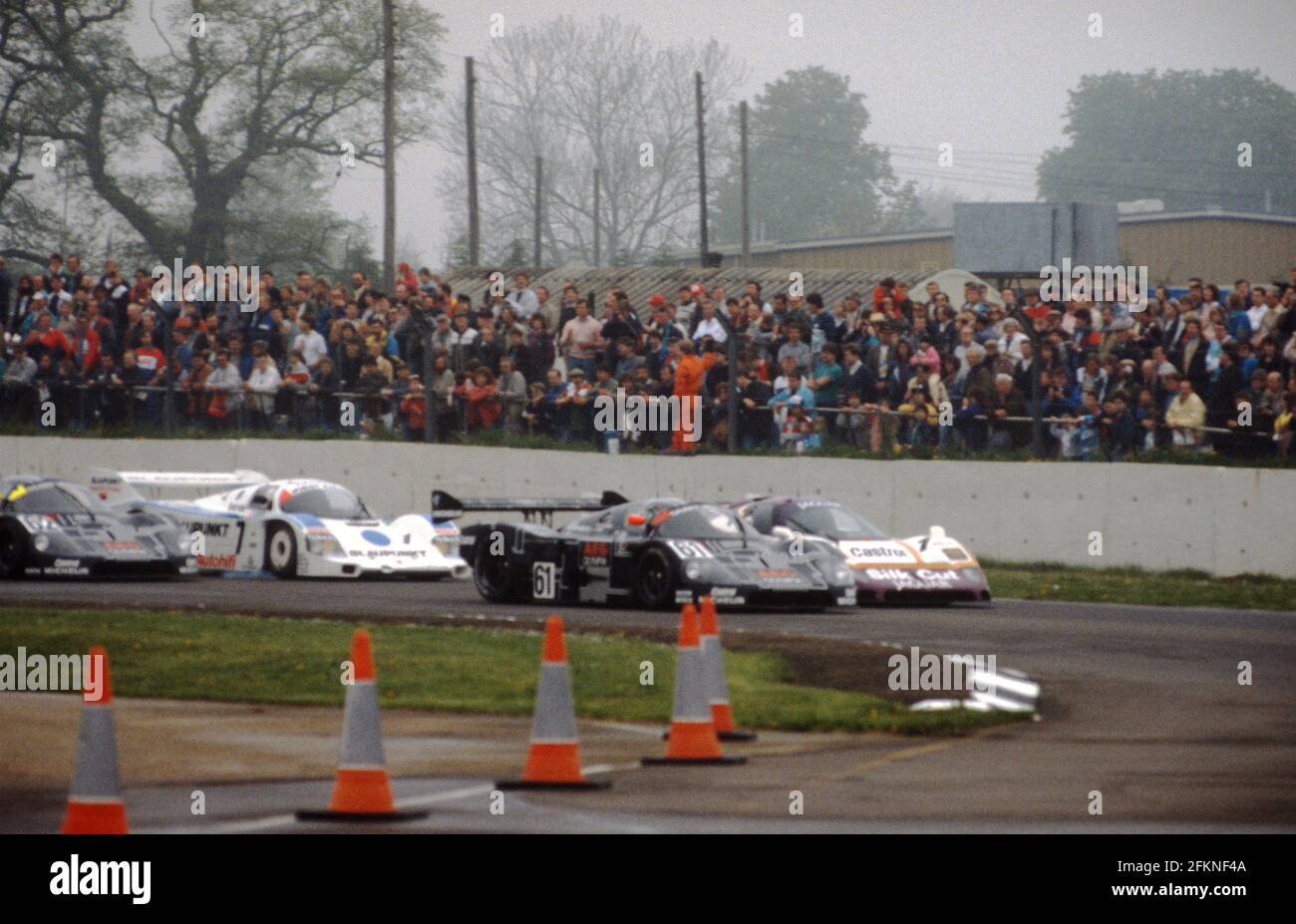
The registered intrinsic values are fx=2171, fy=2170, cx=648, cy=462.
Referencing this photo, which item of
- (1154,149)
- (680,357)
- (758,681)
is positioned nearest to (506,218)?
(1154,149)

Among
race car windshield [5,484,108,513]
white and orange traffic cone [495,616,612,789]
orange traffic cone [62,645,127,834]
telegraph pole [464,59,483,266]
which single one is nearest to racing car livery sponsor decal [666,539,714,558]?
race car windshield [5,484,108,513]

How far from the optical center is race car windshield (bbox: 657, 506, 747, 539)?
19297mm

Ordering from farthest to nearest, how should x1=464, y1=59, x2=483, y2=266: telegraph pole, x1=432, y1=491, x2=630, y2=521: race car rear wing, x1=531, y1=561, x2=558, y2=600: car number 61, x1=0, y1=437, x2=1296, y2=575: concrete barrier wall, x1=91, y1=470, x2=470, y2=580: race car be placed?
x1=464, y1=59, x2=483, y2=266: telegraph pole < x1=91, y1=470, x2=470, y2=580: race car < x1=0, y1=437, x2=1296, y2=575: concrete barrier wall < x1=432, y1=491, x2=630, y2=521: race car rear wing < x1=531, y1=561, x2=558, y2=600: car number 61

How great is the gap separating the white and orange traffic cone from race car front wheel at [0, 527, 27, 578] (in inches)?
523

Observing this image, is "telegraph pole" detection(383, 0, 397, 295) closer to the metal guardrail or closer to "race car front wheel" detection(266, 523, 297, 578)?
the metal guardrail

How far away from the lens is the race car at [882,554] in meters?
20.1

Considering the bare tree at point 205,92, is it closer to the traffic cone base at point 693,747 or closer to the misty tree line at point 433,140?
the misty tree line at point 433,140

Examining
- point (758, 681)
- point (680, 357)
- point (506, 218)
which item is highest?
point (506, 218)

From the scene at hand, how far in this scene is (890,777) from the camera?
1001 centimetres

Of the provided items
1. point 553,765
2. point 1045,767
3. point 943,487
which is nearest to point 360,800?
point 553,765

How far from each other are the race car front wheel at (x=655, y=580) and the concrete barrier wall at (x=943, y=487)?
4.81 m

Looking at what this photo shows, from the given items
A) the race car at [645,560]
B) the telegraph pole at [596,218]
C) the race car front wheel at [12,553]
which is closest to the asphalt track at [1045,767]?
the race car at [645,560]
